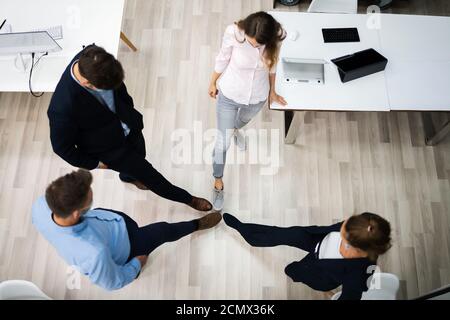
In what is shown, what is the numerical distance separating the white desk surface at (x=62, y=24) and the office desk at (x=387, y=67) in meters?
1.35

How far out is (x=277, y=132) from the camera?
3109 mm

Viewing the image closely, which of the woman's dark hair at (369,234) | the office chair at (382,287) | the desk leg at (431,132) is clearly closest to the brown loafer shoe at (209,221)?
the office chair at (382,287)

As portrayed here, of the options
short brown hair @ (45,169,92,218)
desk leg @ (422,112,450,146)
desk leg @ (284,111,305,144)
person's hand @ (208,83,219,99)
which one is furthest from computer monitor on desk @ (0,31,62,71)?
desk leg @ (422,112,450,146)

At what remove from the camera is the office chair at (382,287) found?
74.7 inches

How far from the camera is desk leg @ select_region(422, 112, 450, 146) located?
2865mm

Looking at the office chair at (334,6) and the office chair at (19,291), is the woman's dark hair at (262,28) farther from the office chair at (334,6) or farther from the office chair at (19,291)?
the office chair at (19,291)

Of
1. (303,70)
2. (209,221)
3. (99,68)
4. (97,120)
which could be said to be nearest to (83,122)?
(97,120)

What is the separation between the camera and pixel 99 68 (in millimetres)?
1648

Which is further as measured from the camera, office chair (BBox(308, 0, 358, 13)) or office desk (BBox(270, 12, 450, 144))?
office chair (BBox(308, 0, 358, 13))

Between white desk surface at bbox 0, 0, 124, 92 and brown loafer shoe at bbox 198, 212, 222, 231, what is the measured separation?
1.41 m

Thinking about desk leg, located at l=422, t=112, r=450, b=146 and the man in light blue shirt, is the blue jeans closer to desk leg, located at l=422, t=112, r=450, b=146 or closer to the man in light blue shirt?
the man in light blue shirt

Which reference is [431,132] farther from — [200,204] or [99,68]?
[99,68]

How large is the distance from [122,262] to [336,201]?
1.73m

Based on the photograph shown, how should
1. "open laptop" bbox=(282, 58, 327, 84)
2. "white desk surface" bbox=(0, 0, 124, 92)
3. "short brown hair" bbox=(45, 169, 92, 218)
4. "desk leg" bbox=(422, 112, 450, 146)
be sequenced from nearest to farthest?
1. "short brown hair" bbox=(45, 169, 92, 218)
2. "open laptop" bbox=(282, 58, 327, 84)
3. "white desk surface" bbox=(0, 0, 124, 92)
4. "desk leg" bbox=(422, 112, 450, 146)
